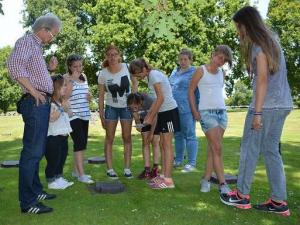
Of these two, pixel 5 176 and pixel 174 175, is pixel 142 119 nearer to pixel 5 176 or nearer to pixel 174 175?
pixel 174 175

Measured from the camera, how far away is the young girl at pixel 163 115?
6285mm

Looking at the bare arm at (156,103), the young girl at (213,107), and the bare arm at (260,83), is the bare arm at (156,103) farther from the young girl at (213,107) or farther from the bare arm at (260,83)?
the bare arm at (260,83)

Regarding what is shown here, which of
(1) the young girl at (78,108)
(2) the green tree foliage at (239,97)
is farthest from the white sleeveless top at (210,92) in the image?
(2) the green tree foliage at (239,97)

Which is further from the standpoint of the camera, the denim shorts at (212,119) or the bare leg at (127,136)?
the bare leg at (127,136)

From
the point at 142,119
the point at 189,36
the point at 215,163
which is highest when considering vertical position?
the point at 189,36

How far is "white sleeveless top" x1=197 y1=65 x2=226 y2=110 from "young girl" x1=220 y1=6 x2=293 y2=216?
832mm

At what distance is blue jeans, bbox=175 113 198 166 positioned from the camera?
8219mm

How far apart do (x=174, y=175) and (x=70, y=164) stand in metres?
2.27

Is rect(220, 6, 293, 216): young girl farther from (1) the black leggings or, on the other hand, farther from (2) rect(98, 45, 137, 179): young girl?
(1) the black leggings

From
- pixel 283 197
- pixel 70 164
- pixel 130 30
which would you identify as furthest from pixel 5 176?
pixel 130 30

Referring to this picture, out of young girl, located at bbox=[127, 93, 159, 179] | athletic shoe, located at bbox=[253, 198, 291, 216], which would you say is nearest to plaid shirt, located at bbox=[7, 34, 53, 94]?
young girl, located at bbox=[127, 93, 159, 179]

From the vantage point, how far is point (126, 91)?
699cm

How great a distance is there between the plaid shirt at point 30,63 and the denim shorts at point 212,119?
196 cm

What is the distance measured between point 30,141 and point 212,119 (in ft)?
7.44
